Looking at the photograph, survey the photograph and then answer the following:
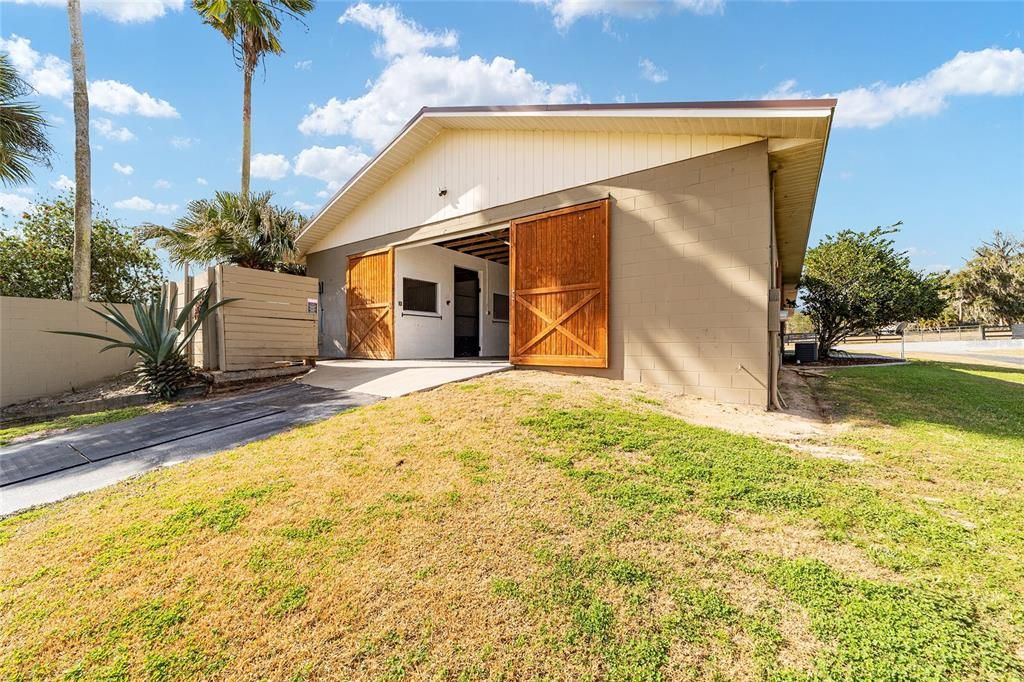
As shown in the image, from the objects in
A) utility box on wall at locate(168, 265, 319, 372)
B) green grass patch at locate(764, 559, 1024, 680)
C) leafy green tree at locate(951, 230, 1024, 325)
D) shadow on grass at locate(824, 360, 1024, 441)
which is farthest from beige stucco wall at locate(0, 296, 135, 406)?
leafy green tree at locate(951, 230, 1024, 325)

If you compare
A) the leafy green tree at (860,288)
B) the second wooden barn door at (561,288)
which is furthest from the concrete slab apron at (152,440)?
the leafy green tree at (860,288)

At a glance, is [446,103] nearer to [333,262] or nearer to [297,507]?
[333,262]

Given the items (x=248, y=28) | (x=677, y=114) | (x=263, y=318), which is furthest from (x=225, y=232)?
(x=677, y=114)

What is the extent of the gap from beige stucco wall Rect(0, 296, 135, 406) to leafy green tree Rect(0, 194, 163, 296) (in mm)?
3168

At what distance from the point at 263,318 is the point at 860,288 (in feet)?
53.2

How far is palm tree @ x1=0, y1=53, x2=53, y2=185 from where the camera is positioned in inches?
278

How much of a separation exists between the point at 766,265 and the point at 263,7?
14.2 metres

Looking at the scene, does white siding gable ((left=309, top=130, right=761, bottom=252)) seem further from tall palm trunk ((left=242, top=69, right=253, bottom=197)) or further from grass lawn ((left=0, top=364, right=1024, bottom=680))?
grass lawn ((left=0, top=364, right=1024, bottom=680))

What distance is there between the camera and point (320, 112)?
9094 millimetres

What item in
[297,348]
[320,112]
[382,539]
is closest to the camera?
[382,539]

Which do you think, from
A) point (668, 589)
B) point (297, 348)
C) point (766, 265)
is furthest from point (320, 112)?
point (668, 589)

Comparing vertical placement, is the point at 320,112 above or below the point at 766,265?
above

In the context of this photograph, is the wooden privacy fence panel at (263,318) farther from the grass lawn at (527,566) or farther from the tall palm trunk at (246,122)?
the tall palm trunk at (246,122)

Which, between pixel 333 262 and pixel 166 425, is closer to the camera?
pixel 166 425
